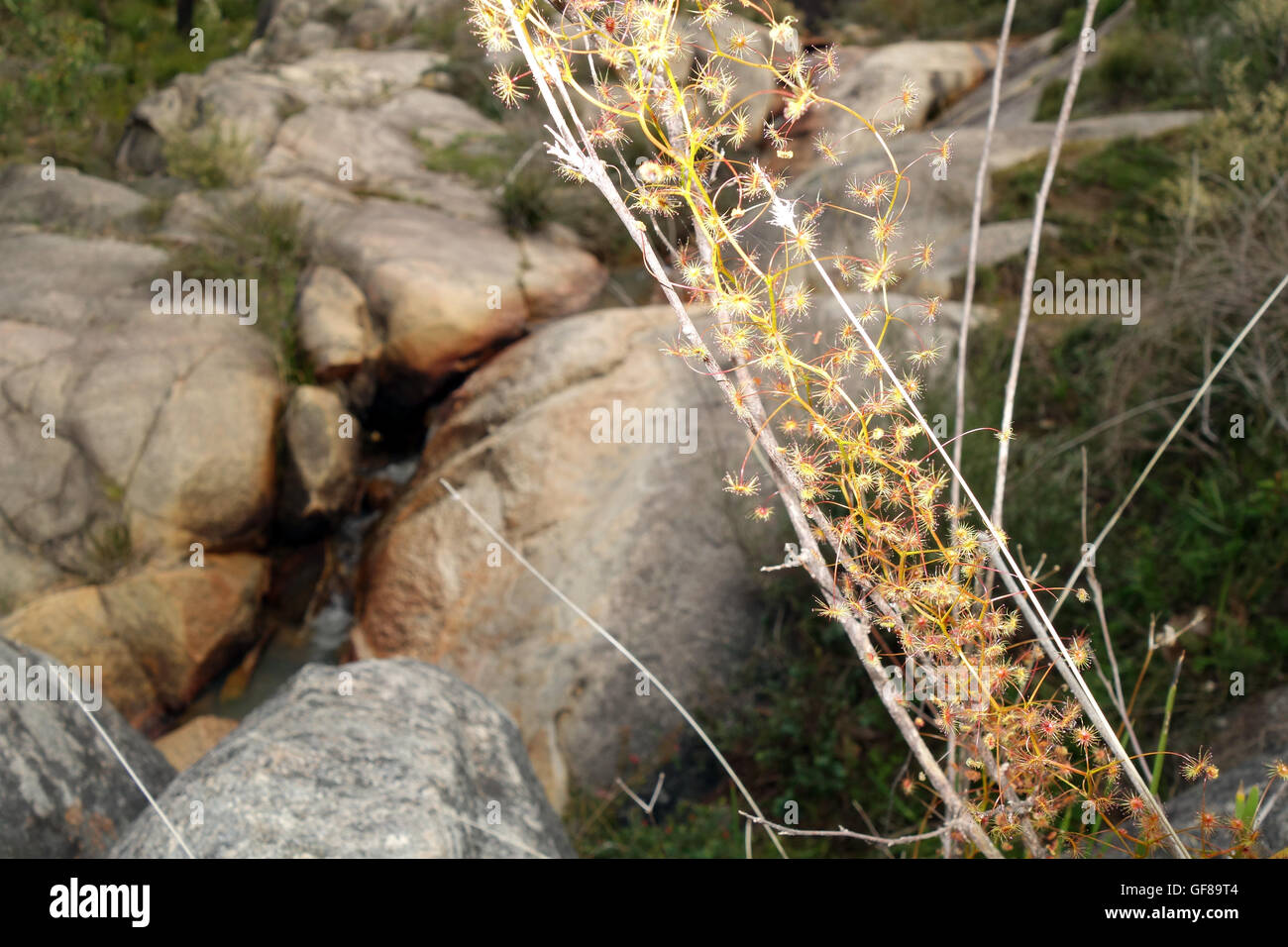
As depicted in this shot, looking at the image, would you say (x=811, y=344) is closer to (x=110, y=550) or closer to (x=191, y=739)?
(x=191, y=739)

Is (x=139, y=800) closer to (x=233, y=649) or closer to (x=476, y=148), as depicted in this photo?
(x=233, y=649)

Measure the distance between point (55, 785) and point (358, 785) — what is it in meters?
1.08

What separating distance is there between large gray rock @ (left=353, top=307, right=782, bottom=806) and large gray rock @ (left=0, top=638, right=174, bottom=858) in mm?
2577

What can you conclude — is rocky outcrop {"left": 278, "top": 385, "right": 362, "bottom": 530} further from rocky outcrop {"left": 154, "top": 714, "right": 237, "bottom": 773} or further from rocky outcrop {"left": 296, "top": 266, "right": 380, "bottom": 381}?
rocky outcrop {"left": 154, "top": 714, "right": 237, "bottom": 773}

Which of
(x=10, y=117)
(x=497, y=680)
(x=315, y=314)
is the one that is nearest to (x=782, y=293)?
(x=497, y=680)

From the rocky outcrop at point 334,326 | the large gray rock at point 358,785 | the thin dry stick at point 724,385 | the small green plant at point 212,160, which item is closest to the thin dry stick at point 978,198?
the thin dry stick at point 724,385

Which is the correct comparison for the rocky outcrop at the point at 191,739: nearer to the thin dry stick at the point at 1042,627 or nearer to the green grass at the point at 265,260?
the green grass at the point at 265,260

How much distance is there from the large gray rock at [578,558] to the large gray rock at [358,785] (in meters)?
2.46

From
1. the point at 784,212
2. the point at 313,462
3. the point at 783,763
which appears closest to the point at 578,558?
the point at 783,763

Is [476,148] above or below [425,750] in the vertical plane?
below

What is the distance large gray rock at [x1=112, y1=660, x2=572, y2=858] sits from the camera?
71.9 inches

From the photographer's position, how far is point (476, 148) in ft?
35.2

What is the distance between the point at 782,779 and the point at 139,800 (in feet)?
9.60

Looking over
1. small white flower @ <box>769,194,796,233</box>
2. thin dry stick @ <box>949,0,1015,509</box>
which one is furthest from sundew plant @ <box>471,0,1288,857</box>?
thin dry stick @ <box>949,0,1015,509</box>
